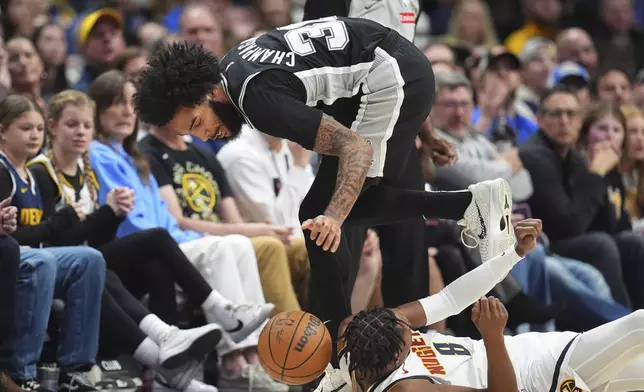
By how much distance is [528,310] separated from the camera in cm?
729

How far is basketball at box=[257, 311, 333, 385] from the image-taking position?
15.4 ft

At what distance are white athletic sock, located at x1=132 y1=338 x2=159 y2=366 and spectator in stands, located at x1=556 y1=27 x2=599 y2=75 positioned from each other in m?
6.76

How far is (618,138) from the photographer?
344 inches

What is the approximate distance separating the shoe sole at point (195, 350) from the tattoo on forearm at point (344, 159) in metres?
1.60

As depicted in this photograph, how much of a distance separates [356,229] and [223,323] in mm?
1147

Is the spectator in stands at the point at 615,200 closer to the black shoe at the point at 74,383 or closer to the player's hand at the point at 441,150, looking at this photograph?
the player's hand at the point at 441,150

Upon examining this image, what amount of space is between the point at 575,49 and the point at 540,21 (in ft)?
3.74

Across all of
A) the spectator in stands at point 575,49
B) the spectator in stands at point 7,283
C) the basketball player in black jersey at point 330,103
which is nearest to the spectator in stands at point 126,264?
the spectator in stands at point 7,283

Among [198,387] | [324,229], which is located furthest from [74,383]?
[324,229]

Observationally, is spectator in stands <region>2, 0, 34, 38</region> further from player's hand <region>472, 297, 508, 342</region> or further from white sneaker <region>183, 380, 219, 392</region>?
player's hand <region>472, 297, 508, 342</region>

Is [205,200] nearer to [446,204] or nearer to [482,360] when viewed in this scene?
[446,204]

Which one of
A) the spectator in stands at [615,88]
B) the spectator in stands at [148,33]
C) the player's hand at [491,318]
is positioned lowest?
the player's hand at [491,318]

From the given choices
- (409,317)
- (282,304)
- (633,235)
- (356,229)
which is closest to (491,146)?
(633,235)

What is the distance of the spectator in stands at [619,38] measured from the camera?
476 inches
